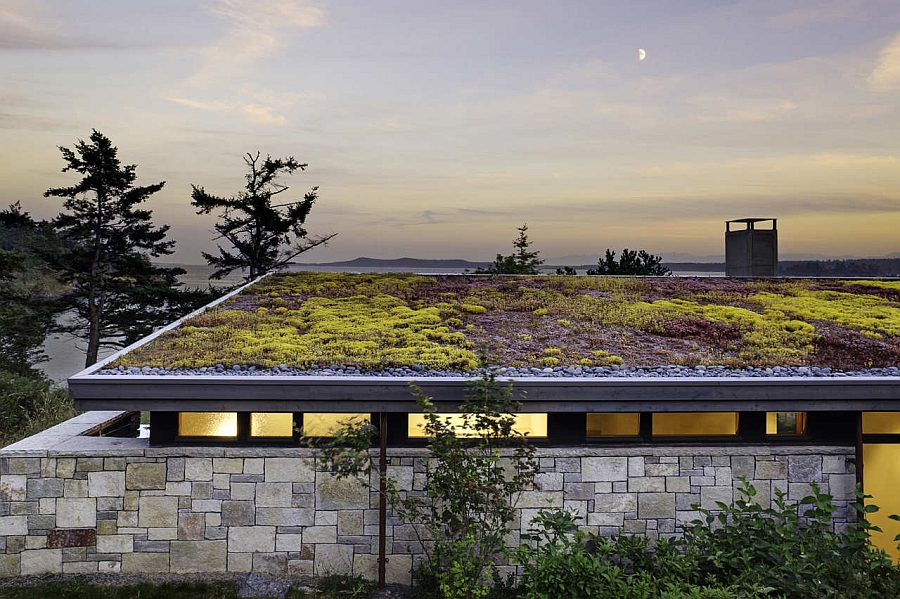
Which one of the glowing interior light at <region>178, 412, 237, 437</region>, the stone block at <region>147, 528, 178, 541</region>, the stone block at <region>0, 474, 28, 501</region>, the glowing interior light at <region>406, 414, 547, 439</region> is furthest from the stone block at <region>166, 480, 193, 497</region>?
the glowing interior light at <region>406, 414, 547, 439</region>

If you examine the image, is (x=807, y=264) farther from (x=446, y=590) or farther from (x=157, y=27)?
(x=157, y=27)

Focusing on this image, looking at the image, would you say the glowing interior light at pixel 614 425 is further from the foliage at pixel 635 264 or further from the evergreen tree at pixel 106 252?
the evergreen tree at pixel 106 252

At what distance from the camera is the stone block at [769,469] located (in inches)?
227

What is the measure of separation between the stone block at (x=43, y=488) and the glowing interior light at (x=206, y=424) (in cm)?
126

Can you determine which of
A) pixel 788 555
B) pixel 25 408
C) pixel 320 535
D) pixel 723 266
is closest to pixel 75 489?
pixel 320 535

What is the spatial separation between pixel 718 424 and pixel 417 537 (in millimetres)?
3490

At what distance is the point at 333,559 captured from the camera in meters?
5.68

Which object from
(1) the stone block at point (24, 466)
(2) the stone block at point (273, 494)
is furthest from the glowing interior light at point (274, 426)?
(1) the stone block at point (24, 466)

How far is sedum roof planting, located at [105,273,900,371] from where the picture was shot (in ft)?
19.3

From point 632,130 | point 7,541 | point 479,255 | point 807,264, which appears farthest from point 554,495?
point 479,255

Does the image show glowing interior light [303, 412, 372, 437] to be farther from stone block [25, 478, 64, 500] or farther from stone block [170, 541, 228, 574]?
stone block [25, 478, 64, 500]

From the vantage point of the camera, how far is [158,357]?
18.7 feet

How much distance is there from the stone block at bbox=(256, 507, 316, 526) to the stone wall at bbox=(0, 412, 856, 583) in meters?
0.01

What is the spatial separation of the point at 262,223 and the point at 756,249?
18632 millimetres
